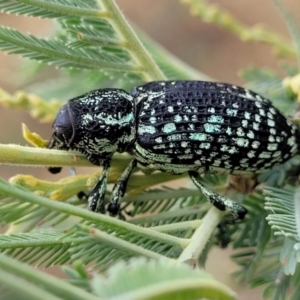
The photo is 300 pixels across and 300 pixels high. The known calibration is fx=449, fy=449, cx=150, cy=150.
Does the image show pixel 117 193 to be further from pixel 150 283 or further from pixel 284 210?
pixel 150 283

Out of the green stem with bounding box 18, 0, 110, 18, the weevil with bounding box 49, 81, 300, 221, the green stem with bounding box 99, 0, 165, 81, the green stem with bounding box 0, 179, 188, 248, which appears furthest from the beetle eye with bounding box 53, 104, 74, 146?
the green stem with bounding box 0, 179, 188, 248

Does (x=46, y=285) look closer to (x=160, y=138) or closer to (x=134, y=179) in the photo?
(x=134, y=179)

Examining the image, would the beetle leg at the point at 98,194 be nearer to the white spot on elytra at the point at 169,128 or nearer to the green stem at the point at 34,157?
the green stem at the point at 34,157

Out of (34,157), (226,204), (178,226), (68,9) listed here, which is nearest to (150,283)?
(178,226)

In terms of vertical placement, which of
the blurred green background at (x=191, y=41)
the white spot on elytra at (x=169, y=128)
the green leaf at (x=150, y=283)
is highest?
the blurred green background at (x=191, y=41)

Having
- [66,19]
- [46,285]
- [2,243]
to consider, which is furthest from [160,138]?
[46,285]

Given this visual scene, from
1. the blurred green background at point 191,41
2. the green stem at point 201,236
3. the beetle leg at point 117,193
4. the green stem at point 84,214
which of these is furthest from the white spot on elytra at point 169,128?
the blurred green background at point 191,41
